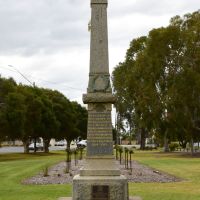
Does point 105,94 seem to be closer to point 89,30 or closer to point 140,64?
Result: point 89,30

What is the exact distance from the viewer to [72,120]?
88312 millimetres

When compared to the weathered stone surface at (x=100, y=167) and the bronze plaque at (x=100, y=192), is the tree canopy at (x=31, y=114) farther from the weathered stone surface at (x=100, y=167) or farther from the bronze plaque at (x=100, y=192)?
the bronze plaque at (x=100, y=192)

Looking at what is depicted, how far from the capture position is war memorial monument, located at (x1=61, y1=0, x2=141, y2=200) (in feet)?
49.7

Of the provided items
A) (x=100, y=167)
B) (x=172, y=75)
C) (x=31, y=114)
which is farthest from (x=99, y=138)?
(x=31, y=114)

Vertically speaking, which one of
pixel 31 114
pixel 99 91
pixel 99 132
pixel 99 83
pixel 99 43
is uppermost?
pixel 31 114

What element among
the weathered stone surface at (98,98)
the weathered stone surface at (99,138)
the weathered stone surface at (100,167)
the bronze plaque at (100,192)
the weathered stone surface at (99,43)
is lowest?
the bronze plaque at (100,192)

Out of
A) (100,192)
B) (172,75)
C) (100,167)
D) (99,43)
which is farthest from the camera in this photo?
(172,75)

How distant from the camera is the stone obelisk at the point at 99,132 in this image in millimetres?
15141

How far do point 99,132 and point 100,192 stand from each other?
67.2 inches

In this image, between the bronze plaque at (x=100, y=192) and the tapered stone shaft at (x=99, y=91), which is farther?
the tapered stone shaft at (x=99, y=91)

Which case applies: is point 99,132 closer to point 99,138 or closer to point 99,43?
point 99,138

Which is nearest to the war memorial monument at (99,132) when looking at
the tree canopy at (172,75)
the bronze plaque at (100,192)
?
the bronze plaque at (100,192)

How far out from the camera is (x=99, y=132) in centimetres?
1561

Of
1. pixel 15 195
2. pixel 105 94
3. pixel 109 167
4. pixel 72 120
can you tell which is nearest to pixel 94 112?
pixel 105 94
